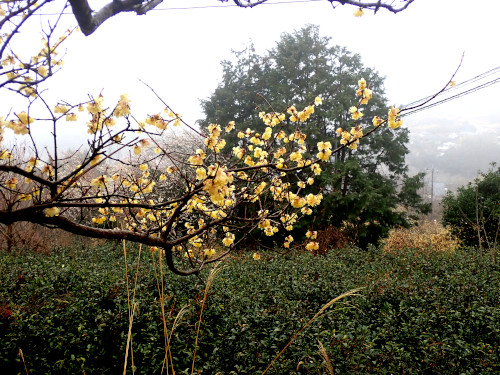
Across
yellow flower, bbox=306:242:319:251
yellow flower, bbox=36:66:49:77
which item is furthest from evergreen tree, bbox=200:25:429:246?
yellow flower, bbox=36:66:49:77

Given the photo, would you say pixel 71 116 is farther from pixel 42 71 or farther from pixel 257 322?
pixel 257 322

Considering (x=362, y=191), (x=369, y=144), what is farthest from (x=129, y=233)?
(x=369, y=144)

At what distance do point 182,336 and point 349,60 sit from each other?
1039 centimetres

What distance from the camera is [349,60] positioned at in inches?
418

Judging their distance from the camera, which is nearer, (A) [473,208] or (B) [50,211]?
(B) [50,211]

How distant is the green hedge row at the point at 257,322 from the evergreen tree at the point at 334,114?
387 cm

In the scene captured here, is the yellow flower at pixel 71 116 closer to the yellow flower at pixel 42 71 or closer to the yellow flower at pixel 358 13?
the yellow flower at pixel 42 71

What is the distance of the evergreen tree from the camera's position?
927 centimetres

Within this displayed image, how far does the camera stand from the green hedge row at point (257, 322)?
113 inches

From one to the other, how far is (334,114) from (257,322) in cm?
746

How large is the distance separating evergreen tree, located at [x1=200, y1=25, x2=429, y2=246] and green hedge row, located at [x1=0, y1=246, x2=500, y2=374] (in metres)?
3.87

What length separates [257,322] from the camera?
11.7 feet

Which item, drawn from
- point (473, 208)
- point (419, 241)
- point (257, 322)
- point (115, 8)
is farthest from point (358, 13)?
point (419, 241)

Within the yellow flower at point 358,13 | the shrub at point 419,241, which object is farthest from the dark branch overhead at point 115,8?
the shrub at point 419,241
